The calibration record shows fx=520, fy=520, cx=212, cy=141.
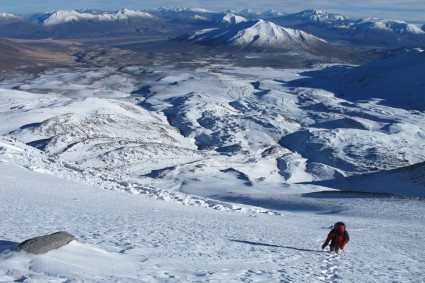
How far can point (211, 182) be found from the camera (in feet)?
97.0

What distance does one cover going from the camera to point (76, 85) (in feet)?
263

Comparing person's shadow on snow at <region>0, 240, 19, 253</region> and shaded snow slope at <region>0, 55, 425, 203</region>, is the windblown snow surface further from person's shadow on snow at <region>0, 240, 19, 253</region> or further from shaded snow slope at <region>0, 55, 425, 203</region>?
shaded snow slope at <region>0, 55, 425, 203</region>

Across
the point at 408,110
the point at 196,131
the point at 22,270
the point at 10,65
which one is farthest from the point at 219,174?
the point at 10,65

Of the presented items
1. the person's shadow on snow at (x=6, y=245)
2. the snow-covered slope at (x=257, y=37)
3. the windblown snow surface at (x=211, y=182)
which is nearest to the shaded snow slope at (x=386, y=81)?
the windblown snow surface at (x=211, y=182)

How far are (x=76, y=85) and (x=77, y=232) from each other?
241 feet

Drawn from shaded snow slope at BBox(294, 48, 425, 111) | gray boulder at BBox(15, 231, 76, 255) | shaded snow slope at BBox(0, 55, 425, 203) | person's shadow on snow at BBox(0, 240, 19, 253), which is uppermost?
shaded snow slope at BBox(294, 48, 425, 111)

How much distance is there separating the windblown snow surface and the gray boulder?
145 mm

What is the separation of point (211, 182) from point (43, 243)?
22.2m

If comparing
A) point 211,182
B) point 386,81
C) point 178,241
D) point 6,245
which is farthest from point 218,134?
point 386,81

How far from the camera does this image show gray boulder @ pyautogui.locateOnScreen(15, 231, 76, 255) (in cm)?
730

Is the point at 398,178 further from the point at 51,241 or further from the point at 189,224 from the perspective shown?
the point at 51,241

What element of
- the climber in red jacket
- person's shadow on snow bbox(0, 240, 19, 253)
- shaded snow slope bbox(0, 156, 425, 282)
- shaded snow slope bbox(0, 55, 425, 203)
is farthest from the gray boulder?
shaded snow slope bbox(0, 55, 425, 203)

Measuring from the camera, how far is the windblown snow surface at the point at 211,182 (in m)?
8.66

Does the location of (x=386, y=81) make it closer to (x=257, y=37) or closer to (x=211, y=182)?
(x=211, y=182)
